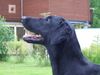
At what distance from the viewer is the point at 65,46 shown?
236 inches

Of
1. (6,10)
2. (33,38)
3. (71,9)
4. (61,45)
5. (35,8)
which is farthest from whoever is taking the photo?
(71,9)

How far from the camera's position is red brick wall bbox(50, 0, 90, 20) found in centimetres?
5216

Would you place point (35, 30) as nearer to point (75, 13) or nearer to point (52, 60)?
point (52, 60)

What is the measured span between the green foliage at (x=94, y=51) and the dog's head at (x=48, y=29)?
1613cm

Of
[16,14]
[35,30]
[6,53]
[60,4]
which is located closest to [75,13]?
[60,4]

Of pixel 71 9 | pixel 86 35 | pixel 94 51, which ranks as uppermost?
pixel 71 9

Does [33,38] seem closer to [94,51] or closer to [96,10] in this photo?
[94,51]

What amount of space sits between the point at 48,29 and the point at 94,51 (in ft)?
57.4

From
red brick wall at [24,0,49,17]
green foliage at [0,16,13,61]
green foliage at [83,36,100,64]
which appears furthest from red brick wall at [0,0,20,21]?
green foliage at [83,36,100,64]

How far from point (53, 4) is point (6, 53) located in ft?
72.0

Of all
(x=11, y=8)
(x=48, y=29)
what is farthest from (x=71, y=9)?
(x=48, y=29)

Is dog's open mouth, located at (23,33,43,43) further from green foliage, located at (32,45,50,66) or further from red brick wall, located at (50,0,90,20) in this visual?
red brick wall, located at (50,0,90,20)

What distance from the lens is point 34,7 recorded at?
2115 inches

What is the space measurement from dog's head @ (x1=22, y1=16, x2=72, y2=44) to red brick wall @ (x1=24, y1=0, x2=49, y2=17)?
46100 millimetres
